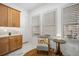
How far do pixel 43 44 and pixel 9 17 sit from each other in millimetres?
917

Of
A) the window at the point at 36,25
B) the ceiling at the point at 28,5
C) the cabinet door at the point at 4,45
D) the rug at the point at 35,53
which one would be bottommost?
the rug at the point at 35,53

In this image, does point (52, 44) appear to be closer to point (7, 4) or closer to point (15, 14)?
point (15, 14)

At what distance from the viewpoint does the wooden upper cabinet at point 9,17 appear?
7.01ft

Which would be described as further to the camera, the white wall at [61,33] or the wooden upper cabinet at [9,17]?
the wooden upper cabinet at [9,17]

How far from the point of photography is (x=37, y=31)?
7.29ft

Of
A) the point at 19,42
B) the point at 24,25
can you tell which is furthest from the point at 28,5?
the point at 19,42

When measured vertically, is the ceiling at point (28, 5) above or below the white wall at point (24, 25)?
above

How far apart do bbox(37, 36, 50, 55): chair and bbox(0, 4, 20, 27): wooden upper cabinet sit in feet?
1.90

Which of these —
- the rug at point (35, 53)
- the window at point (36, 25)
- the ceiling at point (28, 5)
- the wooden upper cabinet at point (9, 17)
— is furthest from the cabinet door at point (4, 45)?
the ceiling at point (28, 5)

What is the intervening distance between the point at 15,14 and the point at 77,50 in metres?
1.45

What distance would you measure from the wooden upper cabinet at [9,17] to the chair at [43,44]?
58 centimetres

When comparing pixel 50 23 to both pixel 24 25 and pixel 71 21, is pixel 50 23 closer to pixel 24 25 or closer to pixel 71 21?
pixel 71 21

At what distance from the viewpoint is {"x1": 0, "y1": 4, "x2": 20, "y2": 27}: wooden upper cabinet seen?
7.01ft

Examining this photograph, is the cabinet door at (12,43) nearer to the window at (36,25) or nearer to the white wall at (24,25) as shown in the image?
the white wall at (24,25)
